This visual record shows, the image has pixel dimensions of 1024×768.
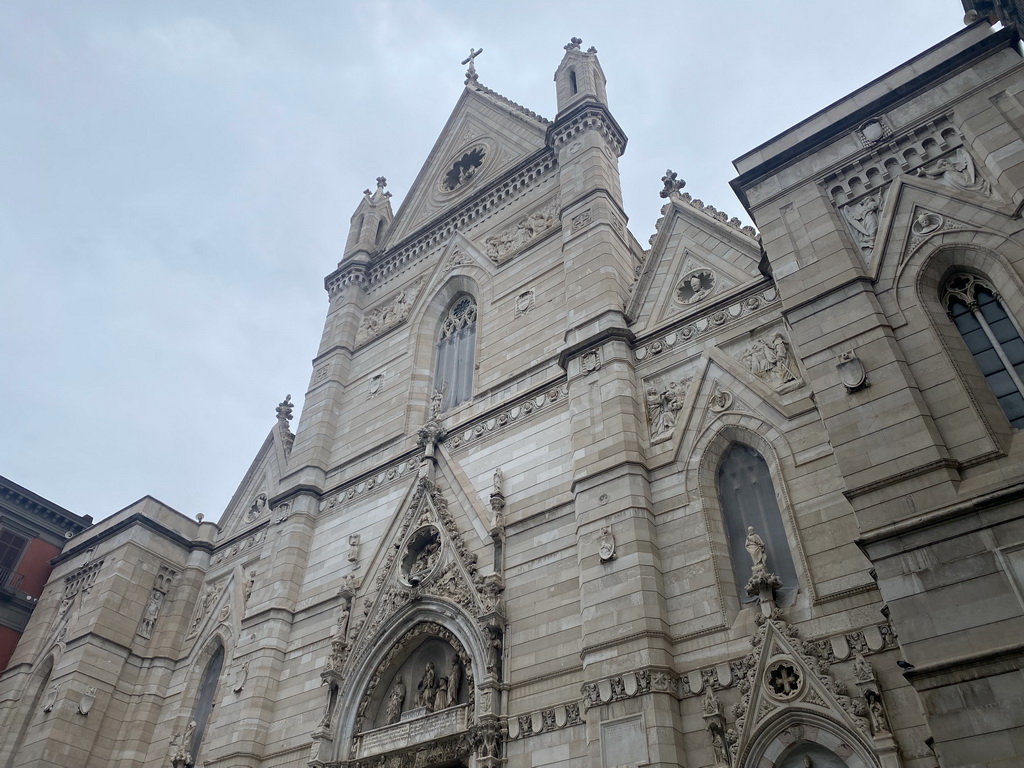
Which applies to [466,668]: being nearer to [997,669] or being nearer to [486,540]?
[486,540]

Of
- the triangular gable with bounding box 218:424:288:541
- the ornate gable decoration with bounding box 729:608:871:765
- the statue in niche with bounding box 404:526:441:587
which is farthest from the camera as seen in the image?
the triangular gable with bounding box 218:424:288:541

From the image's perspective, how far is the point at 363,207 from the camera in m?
27.0

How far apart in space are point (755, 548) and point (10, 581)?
2257cm

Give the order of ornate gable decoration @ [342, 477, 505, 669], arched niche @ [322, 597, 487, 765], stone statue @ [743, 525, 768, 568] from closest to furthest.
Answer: stone statue @ [743, 525, 768, 568]
arched niche @ [322, 597, 487, 765]
ornate gable decoration @ [342, 477, 505, 669]

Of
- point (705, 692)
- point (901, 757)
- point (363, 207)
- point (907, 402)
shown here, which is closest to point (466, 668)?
point (705, 692)

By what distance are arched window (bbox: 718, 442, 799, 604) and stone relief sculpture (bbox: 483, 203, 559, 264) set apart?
905 cm

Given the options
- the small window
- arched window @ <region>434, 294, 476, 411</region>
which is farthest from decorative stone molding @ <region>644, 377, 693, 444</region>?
the small window

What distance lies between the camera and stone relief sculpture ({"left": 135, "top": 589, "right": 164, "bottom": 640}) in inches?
805

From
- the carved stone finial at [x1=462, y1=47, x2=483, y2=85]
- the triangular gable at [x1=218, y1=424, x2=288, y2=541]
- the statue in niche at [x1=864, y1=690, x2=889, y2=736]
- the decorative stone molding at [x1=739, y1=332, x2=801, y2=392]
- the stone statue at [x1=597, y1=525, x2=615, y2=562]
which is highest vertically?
the carved stone finial at [x1=462, y1=47, x2=483, y2=85]

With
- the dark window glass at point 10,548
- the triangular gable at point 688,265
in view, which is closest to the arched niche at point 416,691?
the triangular gable at point 688,265

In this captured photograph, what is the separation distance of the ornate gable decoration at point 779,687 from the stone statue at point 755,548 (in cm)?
72

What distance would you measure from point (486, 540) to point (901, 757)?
8031 millimetres

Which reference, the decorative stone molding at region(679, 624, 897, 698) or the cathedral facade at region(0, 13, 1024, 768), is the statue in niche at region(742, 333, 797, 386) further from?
the decorative stone molding at region(679, 624, 897, 698)

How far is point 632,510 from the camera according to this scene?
41.0ft
